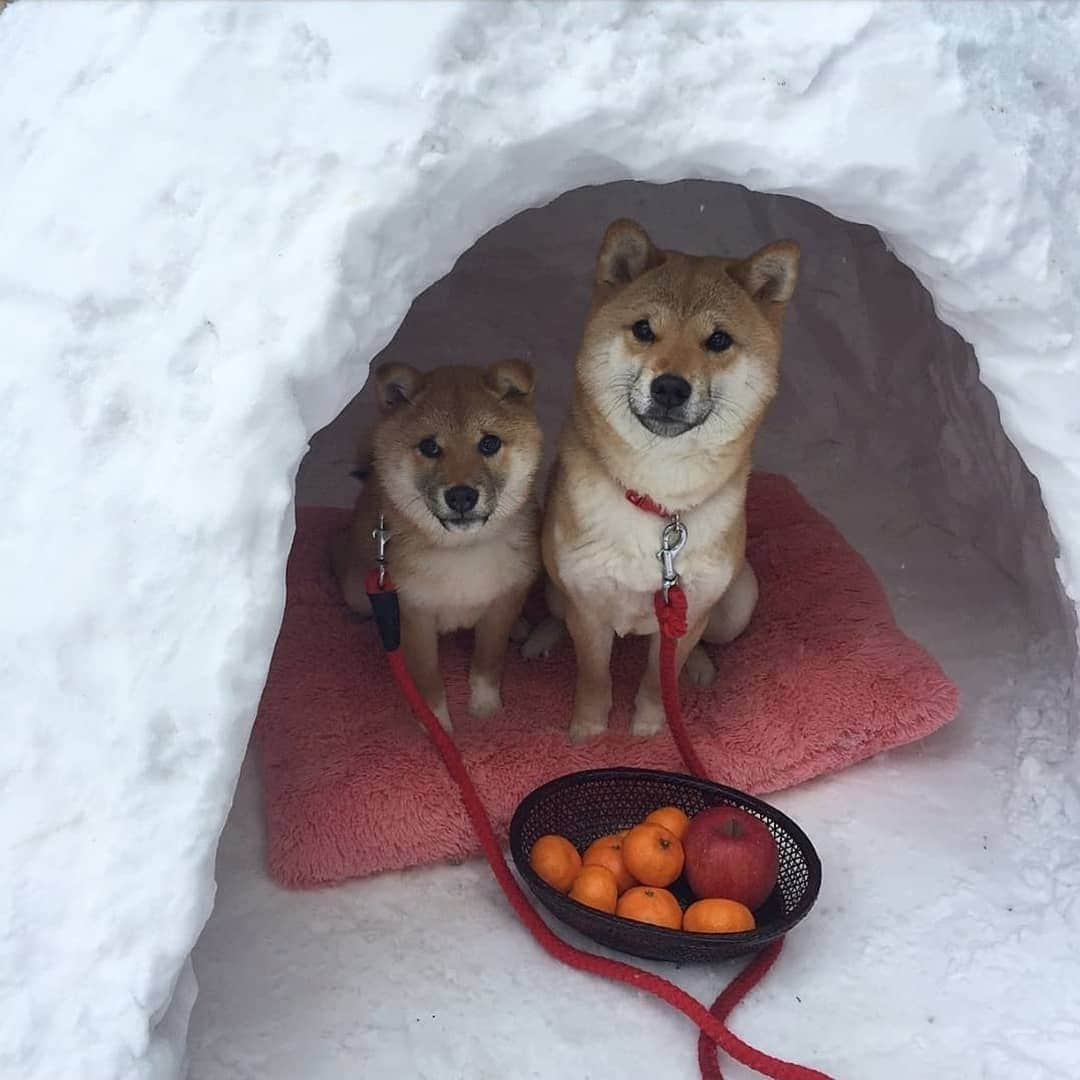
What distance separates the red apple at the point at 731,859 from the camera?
1910mm

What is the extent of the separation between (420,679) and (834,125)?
1376mm

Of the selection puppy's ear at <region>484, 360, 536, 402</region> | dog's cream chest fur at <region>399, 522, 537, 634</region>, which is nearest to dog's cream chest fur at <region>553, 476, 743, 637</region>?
dog's cream chest fur at <region>399, 522, 537, 634</region>

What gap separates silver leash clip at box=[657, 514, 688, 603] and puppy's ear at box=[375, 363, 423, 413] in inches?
22.9

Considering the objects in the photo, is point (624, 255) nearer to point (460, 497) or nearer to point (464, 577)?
point (460, 497)

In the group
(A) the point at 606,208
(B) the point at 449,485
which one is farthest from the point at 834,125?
(A) the point at 606,208

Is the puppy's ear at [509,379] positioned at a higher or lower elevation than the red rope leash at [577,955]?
higher

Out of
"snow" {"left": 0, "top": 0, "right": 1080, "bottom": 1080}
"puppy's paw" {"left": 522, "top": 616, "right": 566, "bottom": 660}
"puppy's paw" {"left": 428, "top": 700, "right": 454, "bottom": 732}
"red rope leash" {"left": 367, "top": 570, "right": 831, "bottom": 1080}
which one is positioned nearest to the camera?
"snow" {"left": 0, "top": 0, "right": 1080, "bottom": 1080}

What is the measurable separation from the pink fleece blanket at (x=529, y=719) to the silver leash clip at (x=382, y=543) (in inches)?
14.0

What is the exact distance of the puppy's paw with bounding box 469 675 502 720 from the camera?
2520 millimetres

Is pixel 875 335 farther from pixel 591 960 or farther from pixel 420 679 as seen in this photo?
pixel 591 960

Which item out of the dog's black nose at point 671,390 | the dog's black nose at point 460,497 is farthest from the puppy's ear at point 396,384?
the dog's black nose at point 671,390

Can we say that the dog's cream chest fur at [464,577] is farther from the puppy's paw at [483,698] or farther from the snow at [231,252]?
the snow at [231,252]

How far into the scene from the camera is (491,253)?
135 inches

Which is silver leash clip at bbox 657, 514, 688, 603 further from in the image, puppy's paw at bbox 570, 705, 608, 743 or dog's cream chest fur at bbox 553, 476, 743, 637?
puppy's paw at bbox 570, 705, 608, 743
